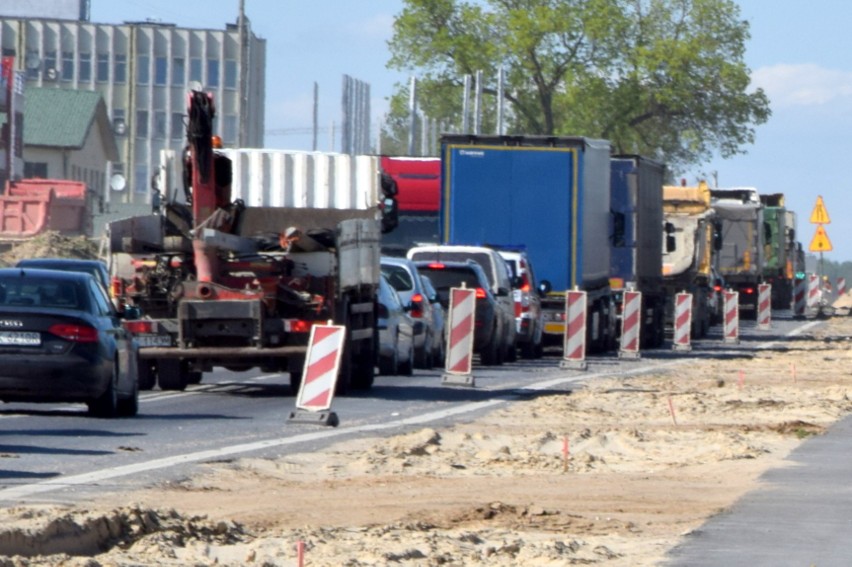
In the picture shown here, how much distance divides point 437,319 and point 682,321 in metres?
10.6

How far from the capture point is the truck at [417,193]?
34900 millimetres

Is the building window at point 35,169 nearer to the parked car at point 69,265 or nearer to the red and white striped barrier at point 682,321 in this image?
the red and white striped barrier at point 682,321

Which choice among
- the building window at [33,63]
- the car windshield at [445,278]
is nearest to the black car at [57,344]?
the car windshield at [445,278]

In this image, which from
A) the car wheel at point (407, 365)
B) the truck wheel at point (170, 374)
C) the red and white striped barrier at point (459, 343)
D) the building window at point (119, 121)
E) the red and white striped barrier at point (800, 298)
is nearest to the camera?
the truck wheel at point (170, 374)

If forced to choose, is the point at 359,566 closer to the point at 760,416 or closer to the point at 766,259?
the point at 760,416

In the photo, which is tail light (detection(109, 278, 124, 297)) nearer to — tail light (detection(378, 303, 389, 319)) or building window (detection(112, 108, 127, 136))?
tail light (detection(378, 303, 389, 319))

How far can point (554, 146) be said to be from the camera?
109ft

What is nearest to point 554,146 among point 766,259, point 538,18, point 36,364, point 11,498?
point 36,364

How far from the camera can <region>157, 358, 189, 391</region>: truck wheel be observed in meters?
22.9

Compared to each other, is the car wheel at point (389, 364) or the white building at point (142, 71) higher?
the white building at point (142, 71)

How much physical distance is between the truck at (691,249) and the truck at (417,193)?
1073 centimetres

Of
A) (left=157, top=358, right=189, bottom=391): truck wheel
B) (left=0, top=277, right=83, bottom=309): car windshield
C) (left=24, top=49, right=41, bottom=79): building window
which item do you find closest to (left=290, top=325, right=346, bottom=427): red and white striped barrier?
(left=0, top=277, right=83, bottom=309): car windshield

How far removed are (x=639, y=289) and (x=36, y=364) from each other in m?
23.1

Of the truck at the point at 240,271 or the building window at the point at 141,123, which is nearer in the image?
the truck at the point at 240,271
